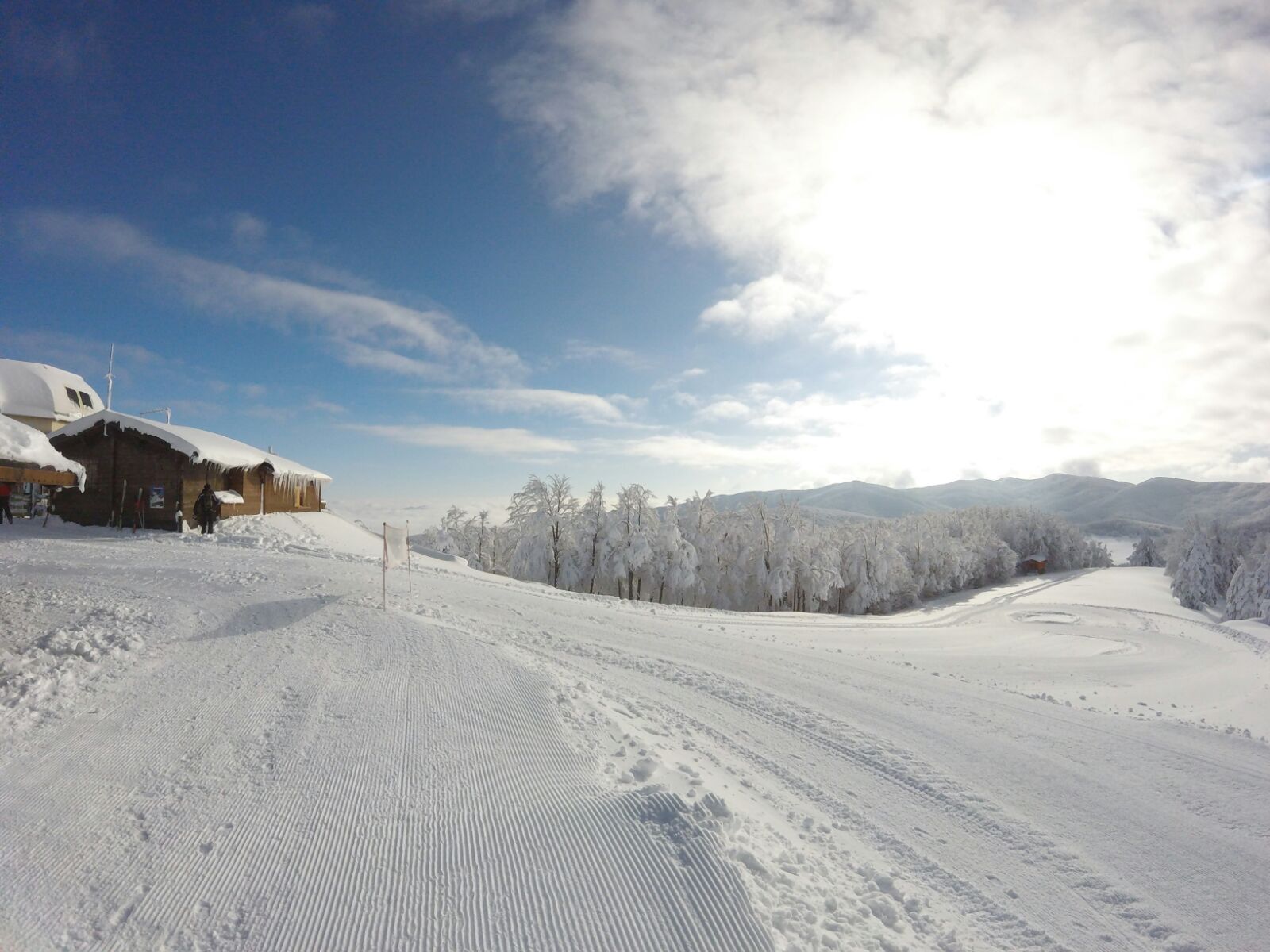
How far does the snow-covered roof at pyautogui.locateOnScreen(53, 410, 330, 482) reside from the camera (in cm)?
2325

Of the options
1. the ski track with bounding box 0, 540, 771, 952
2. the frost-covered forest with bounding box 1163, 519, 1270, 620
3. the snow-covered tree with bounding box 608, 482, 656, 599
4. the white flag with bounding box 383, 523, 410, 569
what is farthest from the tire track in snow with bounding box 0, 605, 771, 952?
the frost-covered forest with bounding box 1163, 519, 1270, 620

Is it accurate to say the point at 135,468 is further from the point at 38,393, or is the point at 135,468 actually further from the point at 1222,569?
the point at 1222,569

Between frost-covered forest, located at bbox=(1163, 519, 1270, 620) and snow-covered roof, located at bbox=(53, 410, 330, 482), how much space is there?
206 ft

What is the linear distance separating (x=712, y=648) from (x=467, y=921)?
975cm

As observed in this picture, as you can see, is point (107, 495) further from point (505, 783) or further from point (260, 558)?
point (505, 783)

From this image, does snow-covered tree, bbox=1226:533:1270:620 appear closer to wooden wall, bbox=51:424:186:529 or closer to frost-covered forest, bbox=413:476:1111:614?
frost-covered forest, bbox=413:476:1111:614

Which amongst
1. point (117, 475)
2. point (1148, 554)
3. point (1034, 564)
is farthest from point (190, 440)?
point (1148, 554)

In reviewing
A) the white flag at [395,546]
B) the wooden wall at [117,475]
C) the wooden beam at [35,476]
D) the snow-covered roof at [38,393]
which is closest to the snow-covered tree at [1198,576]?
the white flag at [395,546]

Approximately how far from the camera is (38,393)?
35750 millimetres

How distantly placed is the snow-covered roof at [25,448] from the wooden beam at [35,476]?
90 millimetres

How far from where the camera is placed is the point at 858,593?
4722 centimetres

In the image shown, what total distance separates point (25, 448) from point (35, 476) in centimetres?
62

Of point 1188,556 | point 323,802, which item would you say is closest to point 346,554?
point 323,802

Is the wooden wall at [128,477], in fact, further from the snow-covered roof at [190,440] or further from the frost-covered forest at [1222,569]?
the frost-covered forest at [1222,569]
